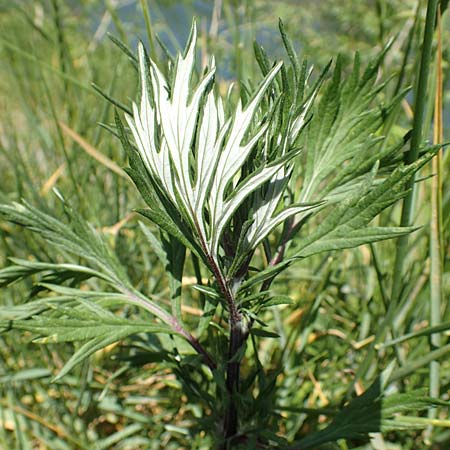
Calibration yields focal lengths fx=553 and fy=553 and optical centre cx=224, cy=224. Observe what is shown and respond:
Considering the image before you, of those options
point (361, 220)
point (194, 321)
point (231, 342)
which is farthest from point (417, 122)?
point (194, 321)

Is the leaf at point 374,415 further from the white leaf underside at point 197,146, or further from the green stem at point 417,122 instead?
the white leaf underside at point 197,146

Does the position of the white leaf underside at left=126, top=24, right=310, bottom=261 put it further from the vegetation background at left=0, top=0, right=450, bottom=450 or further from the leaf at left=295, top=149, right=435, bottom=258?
the vegetation background at left=0, top=0, right=450, bottom=450

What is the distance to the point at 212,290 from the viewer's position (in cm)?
43

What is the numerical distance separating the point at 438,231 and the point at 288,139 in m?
0.22

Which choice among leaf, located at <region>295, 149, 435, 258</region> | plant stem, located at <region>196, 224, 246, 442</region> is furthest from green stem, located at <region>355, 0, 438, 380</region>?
plant stem, located at <region>196, 224, 246, 442</region>

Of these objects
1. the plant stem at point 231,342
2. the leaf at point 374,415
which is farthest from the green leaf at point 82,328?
the leaf at point 374,415

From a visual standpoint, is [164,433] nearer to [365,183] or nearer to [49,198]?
[365,183]

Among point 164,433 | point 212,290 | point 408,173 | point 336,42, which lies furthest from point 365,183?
point 336,42

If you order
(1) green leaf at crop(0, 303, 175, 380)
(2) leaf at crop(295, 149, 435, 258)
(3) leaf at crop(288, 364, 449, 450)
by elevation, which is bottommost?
(3) leaf at crop(288, 364, 449, 450)

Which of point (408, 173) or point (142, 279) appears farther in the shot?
point (142, 279)

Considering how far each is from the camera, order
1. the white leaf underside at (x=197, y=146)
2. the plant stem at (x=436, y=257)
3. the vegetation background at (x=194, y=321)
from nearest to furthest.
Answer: the white leaf underside at (x=197, y=146) → the plant stem at (x=436, y=257) → the vegetation background at (x=194, y=321)

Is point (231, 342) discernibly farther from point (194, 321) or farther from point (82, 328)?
point (194, 321)

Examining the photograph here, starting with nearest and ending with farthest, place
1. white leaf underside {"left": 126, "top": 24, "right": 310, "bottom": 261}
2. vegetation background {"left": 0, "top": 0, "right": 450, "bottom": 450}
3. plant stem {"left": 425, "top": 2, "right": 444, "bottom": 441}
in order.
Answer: white leaf underside {"left": 126, "top": 24, "right": 310, "bottom": 261} → plant stem {"left": 425, "top": 2, "right": 444, "bottom": 441} → vegetation background {"left": 0, "top": 0, "right": 450, "bottom": 450}

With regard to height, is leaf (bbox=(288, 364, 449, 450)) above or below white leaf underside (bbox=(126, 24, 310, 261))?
below
